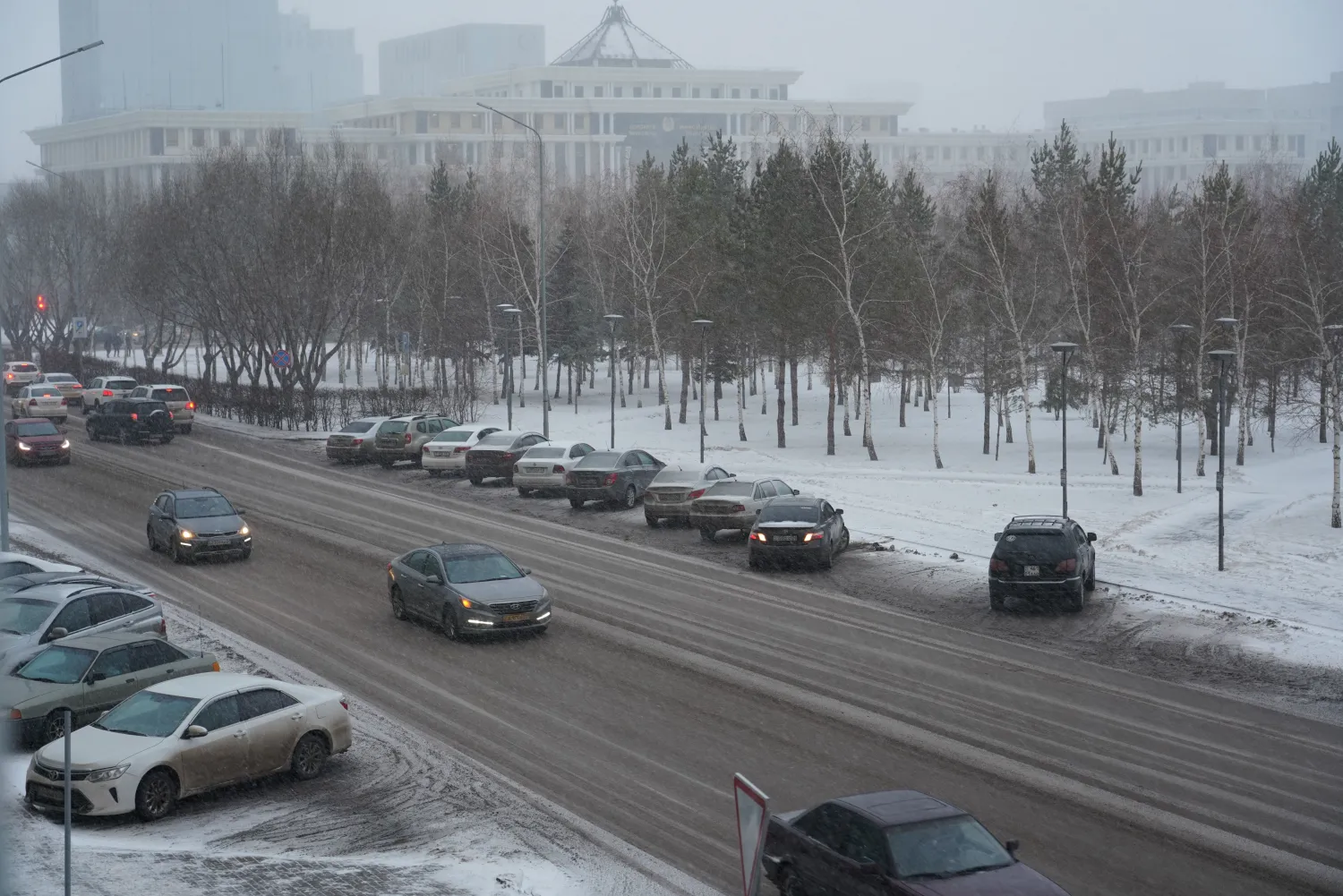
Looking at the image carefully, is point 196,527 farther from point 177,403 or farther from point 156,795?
point 177,403

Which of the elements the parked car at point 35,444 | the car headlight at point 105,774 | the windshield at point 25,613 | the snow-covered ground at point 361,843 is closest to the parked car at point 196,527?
the windshield at point 25,613

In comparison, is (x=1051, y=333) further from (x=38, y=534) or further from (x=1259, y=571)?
(x=38, y=534)

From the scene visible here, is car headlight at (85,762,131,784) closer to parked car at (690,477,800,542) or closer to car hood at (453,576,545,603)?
car hood at (453,576,545,603)

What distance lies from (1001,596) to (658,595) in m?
6.00

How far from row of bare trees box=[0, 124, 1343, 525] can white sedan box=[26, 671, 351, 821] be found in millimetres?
27410

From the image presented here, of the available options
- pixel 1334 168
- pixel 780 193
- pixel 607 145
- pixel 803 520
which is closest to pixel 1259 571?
pixel 803 520

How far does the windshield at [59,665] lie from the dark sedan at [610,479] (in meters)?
18.7

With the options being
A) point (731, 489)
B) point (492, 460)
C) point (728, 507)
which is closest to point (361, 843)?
point (728, 507)

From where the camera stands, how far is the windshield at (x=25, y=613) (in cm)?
1784

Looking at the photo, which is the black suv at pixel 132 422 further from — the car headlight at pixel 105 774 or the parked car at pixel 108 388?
the car headlight at pixel 105 774

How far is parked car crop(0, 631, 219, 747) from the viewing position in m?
15.0

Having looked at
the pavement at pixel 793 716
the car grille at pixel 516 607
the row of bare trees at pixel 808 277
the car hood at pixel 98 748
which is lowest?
the pavement at pixel 793 716

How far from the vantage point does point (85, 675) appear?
15492mm

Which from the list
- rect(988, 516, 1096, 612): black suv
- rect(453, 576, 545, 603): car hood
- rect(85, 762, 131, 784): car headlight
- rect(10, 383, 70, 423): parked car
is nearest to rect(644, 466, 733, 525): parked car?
rect(988, 516, 1096, 612): black suv
